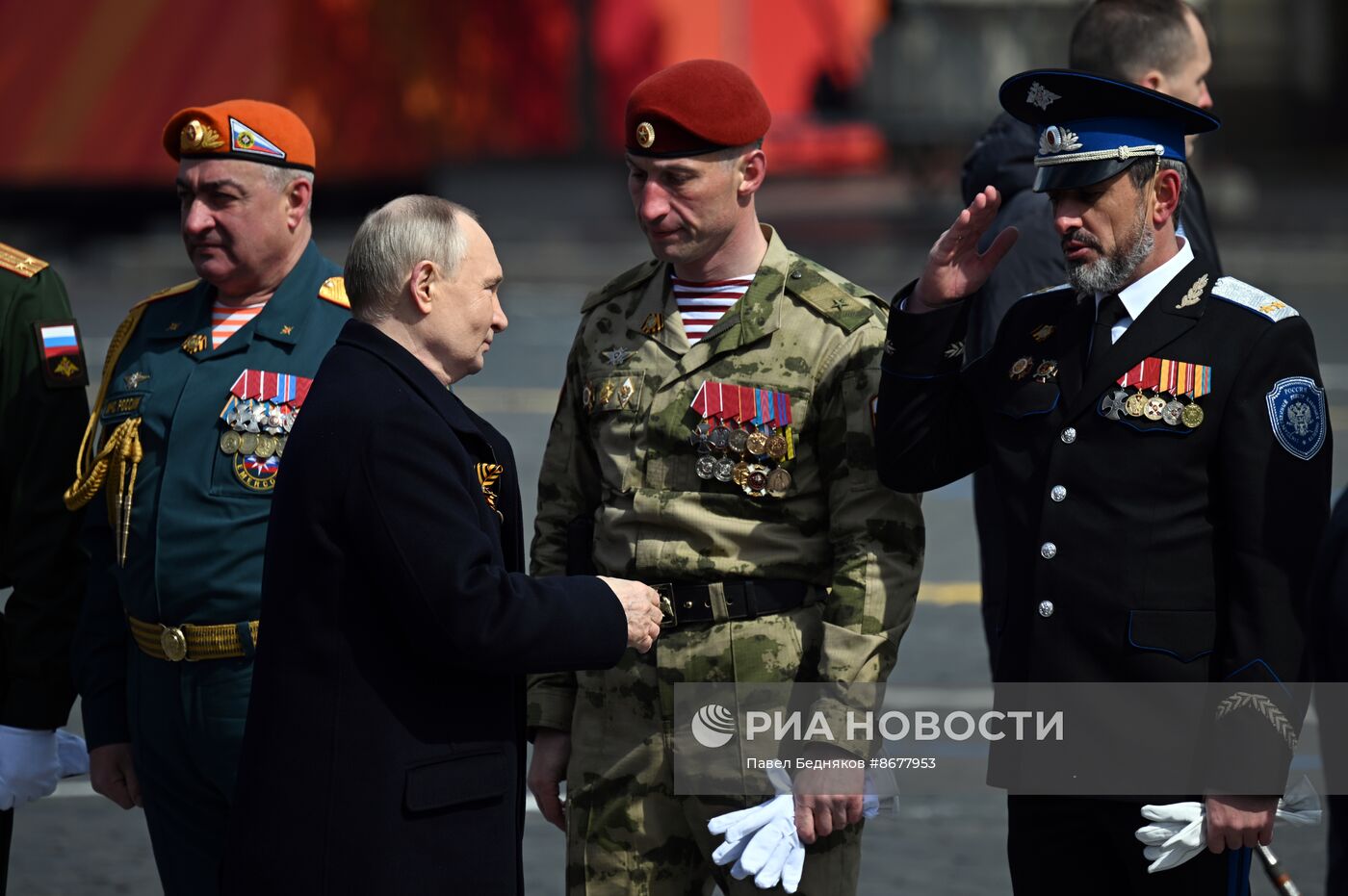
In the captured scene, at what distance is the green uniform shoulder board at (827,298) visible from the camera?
3.91 meters

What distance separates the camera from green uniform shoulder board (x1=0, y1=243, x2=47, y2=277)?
14.2 ft

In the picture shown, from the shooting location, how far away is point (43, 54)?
21031 millimetres

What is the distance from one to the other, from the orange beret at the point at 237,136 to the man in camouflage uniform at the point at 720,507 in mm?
864

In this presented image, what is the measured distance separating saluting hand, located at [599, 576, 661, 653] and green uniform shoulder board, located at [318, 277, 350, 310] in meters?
1.21

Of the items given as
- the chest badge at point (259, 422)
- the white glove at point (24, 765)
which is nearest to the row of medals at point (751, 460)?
the chest badge at point (259, 422)

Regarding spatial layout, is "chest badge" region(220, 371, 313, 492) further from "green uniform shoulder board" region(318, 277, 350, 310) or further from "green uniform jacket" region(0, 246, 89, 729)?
"green uniform jacket" region(0, 246, 89, 729)

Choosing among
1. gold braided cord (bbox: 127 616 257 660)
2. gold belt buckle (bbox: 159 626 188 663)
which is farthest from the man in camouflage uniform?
gold belt buckle (bbox: 159 626 188 663)

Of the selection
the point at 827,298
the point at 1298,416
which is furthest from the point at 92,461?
the point at 1298,416

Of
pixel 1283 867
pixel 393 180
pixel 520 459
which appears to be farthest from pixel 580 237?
pixel 1283 867

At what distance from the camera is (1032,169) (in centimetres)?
493

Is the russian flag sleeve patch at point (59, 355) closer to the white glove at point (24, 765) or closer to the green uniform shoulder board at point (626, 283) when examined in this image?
the white glove at point (24, 765)

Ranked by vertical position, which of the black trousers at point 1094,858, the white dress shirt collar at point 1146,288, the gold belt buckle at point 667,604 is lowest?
the black trousers at point 1094,858

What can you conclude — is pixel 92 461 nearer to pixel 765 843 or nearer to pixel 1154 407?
pixel 765 843

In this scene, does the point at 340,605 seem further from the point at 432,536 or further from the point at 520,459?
the point at 520,459
